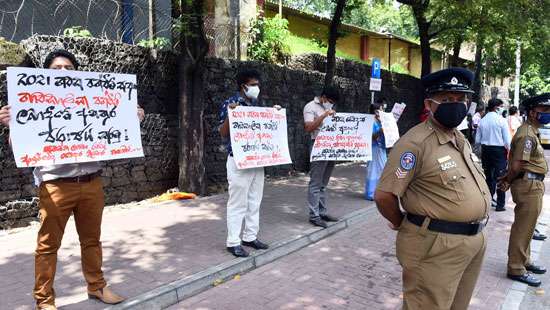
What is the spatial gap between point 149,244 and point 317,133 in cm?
278

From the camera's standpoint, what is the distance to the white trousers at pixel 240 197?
17.1 ft

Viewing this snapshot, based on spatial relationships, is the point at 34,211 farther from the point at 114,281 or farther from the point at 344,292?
the point at 344,292

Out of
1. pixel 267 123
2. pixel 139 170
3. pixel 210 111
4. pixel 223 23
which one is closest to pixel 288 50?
pixel 223 23

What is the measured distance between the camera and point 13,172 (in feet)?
20.9

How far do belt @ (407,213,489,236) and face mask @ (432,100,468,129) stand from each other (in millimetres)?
598

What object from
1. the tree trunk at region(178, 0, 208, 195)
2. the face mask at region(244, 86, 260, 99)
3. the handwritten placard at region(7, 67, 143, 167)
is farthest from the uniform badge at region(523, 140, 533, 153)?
the tree trunk at region(178, 0, 208, 195)

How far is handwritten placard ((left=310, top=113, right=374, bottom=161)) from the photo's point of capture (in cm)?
672

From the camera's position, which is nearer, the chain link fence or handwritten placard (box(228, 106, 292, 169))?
handwritten placard (box(228, 106, 292, 169))

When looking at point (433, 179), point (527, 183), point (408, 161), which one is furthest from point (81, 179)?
point (527, 183)

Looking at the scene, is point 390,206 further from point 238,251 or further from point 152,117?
point 152,117

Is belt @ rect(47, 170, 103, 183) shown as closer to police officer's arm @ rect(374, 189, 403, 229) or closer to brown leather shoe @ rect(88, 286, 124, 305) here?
brown leather shoe @ rect(88, 286, 124, 305)

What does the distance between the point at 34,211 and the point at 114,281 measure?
2.70 m

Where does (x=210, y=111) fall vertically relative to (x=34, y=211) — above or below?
above

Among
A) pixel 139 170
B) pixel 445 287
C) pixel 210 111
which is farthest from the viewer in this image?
pixel 210 111
